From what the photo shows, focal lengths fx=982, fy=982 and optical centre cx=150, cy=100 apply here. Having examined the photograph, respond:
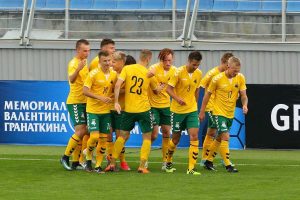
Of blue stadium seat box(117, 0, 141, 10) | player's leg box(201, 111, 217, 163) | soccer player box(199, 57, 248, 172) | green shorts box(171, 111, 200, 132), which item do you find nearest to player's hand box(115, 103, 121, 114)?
green shorts box(171, 111, 200, 132)

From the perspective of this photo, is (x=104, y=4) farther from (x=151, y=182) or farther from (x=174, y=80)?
(x=151, y=182)

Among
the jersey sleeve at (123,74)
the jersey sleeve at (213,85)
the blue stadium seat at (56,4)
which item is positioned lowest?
the jersey sleeve at (213,85)

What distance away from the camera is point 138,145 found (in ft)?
73.1

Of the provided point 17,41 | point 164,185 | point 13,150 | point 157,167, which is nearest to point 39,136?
point 13,150

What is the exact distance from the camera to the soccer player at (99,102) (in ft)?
50.1

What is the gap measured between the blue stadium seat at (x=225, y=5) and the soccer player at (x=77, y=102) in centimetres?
1045

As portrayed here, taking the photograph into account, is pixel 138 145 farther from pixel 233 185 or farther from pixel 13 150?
pixel 233 185

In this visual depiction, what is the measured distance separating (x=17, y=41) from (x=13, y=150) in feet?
18.1

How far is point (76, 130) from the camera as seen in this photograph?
15.9m

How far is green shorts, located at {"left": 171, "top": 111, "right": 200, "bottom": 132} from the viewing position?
15741mm

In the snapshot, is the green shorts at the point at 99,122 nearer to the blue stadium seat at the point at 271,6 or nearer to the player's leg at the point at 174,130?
the player's leg at the point at 174,130

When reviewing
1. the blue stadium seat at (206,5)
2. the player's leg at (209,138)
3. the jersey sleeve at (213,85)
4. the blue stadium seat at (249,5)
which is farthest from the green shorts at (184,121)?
the blue stadium seat at (249,5)

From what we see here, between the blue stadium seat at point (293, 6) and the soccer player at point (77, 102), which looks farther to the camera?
the blue stadium seat at point (293, 6)

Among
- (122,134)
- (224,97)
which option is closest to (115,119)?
(122,134)
